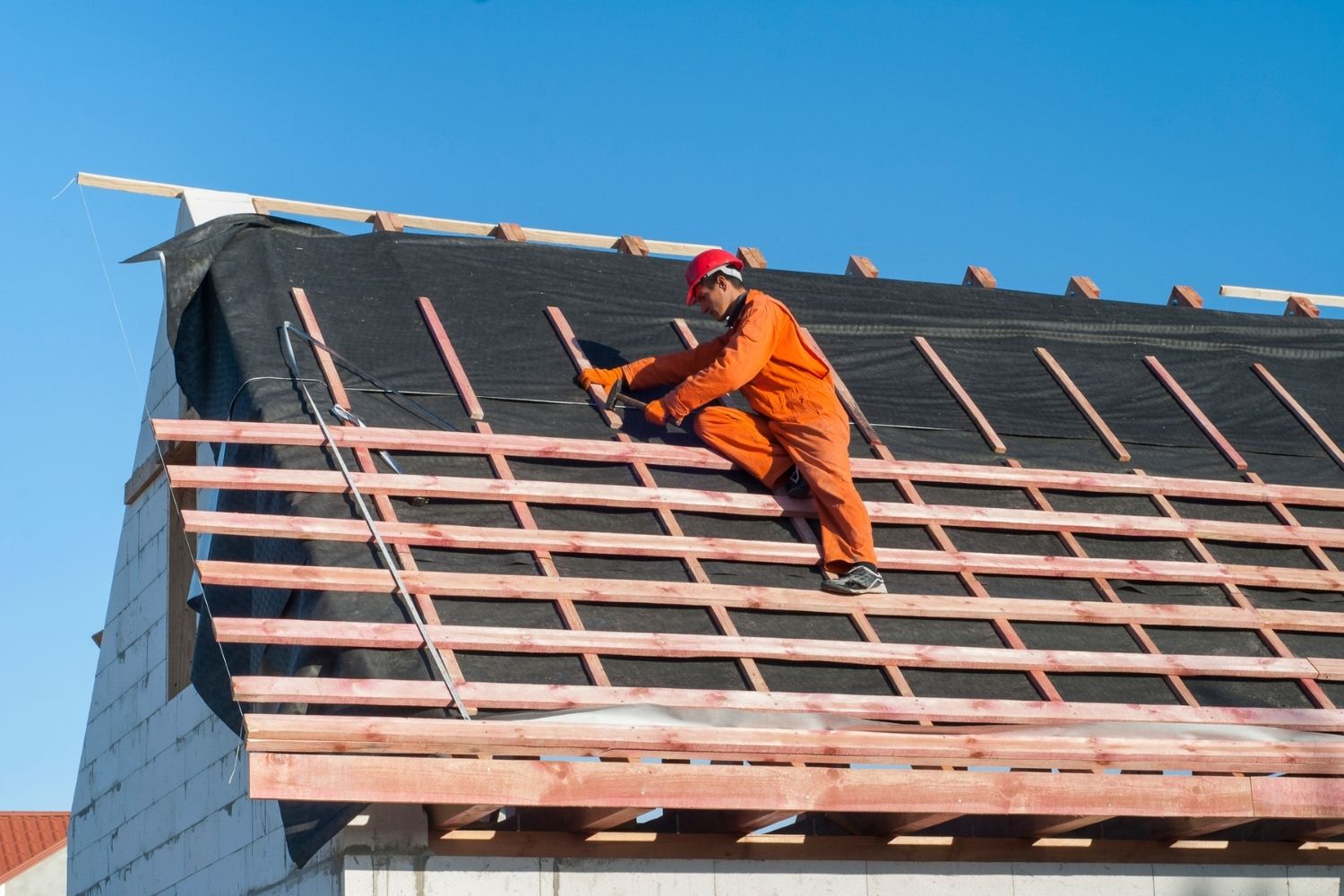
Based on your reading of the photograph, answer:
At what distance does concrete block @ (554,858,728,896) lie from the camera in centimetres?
555

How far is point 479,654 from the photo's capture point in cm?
542

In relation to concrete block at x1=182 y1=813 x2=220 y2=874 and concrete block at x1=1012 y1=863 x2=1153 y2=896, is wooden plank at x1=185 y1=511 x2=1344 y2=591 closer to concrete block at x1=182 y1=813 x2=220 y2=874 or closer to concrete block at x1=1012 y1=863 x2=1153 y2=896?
concrete block at x1=1012 y1=863 x2=1153 y2=896

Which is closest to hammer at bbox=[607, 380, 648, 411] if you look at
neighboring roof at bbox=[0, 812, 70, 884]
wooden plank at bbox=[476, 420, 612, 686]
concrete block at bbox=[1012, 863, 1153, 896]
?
wooden plank at bbox=[476, 420, 612, 686]

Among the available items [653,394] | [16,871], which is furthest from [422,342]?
[16,871]

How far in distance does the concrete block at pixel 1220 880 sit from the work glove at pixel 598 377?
3115 millimetres

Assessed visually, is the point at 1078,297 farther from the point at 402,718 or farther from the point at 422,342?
the point at 402,718

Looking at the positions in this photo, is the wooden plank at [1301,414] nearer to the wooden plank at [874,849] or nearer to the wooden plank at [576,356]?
the wooden plank at [874,849]

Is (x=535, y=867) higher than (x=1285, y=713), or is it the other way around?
(x=1285, y=713)

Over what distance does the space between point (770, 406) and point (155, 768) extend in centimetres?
407

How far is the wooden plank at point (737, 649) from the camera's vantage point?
A: 5.19m

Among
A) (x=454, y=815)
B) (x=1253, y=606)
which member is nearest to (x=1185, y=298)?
(x=1253, y=606)

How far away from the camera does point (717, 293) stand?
685 cm

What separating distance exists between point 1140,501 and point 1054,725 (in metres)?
1.97

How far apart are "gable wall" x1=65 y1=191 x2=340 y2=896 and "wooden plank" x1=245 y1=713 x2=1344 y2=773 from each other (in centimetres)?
164
